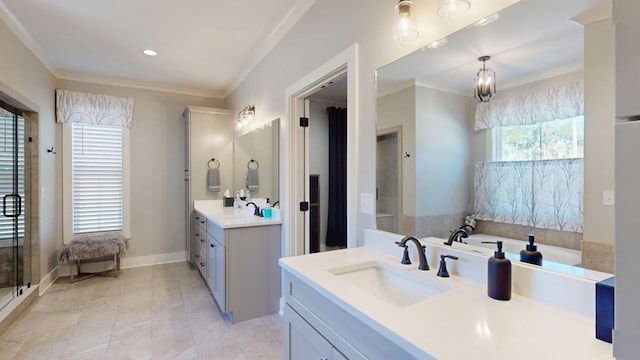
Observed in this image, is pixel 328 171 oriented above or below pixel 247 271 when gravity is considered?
above

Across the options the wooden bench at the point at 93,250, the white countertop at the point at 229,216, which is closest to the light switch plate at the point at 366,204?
the white countertop at the point at 229,216

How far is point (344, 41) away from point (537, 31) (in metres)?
1.15

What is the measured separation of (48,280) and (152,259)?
3.85 ft

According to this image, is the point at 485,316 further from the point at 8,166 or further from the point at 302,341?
the point at 8,166

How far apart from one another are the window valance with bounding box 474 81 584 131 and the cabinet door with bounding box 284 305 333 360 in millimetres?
1058

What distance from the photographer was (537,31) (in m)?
1.06

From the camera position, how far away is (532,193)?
1098 mm

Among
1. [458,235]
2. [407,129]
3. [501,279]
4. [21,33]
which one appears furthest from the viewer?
[21,33]

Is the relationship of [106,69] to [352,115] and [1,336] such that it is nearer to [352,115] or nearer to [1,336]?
[1,336]

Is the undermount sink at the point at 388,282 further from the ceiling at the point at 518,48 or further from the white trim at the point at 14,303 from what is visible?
the white trim at the point at 14,303

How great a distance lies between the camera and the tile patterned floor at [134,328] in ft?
A: 7.40

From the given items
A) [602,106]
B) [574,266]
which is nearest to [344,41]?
[602,106]

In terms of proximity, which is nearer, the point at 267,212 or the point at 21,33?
the point at 21,33

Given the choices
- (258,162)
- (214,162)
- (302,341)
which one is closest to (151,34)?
(258,162)
